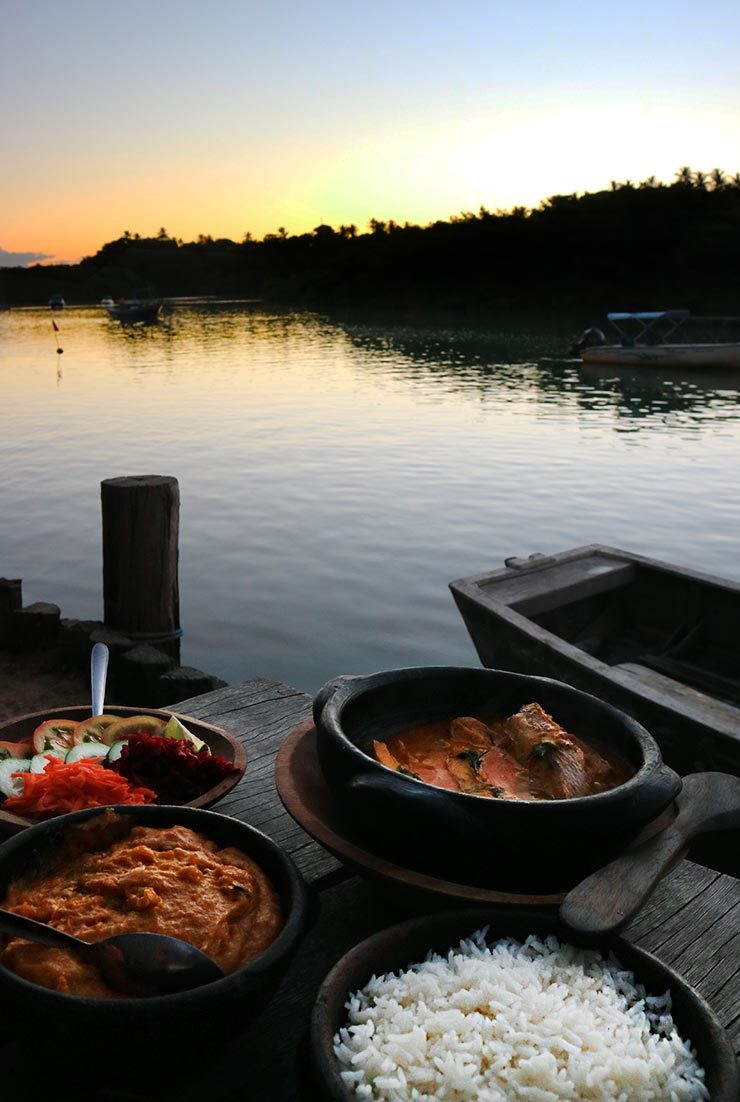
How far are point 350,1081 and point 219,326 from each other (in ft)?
277

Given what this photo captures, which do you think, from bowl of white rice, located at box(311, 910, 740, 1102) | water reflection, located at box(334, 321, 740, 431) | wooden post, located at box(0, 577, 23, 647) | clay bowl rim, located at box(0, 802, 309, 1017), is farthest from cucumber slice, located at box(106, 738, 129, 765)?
water reflection, located at box(334, 321, 740, 431)

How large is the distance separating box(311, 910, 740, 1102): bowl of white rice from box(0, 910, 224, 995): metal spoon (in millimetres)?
215

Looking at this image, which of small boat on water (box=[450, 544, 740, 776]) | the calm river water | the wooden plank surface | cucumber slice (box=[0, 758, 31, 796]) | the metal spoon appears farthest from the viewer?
the calm river water

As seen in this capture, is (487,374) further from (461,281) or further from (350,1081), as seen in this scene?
(461,281)

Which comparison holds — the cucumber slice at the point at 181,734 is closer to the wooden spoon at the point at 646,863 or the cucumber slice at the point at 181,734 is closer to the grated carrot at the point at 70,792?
the grated carrot at the point at 70,792

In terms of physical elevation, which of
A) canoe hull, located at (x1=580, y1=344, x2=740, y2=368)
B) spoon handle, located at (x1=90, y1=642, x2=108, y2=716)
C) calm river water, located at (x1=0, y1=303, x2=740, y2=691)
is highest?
canoe hull, located at (x1=580, y1=344, x2=740, y2=368)

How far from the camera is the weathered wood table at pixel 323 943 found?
1539mm

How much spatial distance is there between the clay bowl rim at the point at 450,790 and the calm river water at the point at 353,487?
7097 mm

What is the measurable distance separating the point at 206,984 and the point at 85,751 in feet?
3.85

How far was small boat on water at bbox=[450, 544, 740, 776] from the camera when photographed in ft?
17.6

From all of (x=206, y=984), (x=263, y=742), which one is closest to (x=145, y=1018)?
(x=206, y=984)

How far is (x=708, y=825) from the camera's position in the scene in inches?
70.5

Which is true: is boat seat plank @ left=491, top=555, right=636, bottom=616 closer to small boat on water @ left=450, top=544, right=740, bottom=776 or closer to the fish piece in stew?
small boat on water @ left=450, top=544, right=740, bottom=776

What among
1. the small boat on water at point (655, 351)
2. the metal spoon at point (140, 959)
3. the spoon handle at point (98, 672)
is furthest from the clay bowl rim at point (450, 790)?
the small boat on water at point (655, 351)
